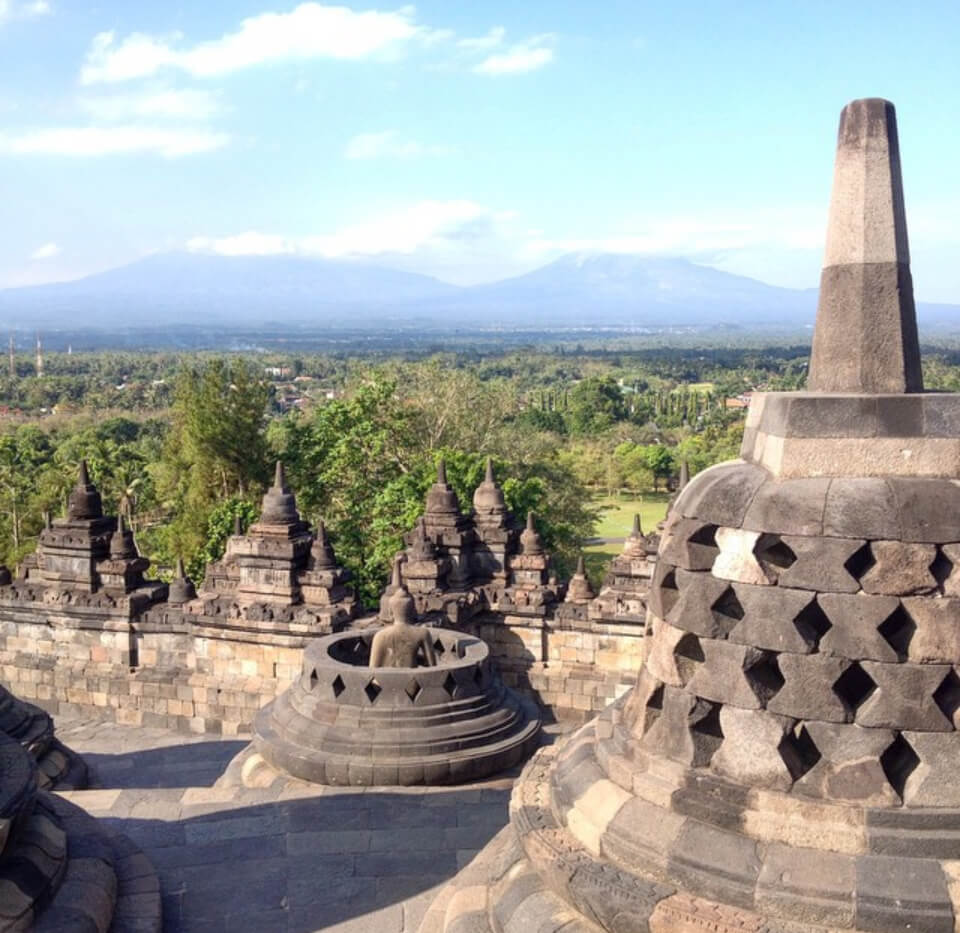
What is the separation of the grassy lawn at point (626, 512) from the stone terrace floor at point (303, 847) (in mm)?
31587

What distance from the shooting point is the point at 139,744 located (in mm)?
13961

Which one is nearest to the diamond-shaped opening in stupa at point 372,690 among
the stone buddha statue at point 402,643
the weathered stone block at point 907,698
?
the stone buddha statue at point 402,643

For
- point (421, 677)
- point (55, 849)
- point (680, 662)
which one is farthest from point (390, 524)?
point (680, 662)

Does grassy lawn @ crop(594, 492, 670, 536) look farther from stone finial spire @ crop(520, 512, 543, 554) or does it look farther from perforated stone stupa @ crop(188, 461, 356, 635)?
perforated stone stupa @ crop(188, 461, 356, 635)

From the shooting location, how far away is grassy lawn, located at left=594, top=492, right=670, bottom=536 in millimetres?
44688

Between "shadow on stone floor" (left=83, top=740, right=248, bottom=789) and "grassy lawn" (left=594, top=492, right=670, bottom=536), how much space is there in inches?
1089

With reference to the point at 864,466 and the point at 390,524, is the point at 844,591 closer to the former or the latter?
the point at 864,466

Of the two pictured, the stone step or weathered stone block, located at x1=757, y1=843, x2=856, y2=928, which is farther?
the stone step

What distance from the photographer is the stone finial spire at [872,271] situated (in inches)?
178

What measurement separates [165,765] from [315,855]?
609 centimetres

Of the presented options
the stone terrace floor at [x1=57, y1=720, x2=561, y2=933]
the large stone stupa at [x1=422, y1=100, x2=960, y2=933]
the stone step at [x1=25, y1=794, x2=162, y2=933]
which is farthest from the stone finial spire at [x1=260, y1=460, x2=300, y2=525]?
the large stone stupa at [x1=422, y1=100, x2=960, y2=933]

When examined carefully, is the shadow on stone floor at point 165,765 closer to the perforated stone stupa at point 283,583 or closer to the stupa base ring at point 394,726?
the perforated stone stupa at point 283,583

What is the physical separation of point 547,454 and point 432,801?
27.9m

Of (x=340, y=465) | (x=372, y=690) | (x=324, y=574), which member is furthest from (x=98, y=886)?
(x=340, y=465)
